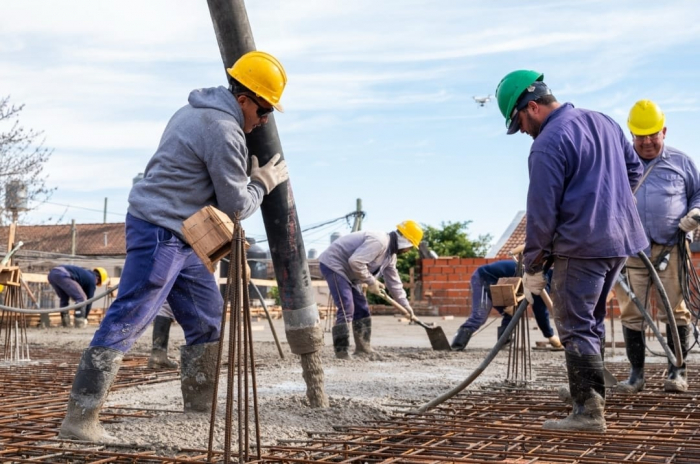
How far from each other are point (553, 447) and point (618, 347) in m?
7.34

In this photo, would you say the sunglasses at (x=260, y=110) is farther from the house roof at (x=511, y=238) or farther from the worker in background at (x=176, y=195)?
the house roof at (x=511, y=238)

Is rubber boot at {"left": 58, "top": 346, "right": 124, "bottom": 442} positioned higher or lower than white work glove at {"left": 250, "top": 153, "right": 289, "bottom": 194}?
lower

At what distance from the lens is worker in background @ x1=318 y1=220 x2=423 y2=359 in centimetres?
860

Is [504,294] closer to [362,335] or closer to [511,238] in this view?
[362,335]

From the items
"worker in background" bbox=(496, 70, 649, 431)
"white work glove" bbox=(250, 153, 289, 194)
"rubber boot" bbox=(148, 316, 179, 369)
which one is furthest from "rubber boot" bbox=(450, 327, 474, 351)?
"white work glove" bbox=(250, 153, 289, 194)

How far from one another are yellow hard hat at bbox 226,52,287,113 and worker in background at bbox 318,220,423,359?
4631mm

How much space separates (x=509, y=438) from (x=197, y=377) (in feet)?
5.47

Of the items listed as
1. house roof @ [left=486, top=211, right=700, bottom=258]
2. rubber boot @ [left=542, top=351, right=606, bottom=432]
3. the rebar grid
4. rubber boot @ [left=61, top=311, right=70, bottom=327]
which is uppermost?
house roof @ [left=486, top=211, right=700, bottom=258]

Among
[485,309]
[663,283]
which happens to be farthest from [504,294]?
[485,309]

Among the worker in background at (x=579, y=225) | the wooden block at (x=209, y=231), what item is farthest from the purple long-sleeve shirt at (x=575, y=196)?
the wooden block at (x=209, y=231)

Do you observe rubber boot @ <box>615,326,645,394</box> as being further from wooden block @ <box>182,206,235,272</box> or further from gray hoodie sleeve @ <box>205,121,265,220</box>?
wooden block @ <box>182,206,235,272</box>

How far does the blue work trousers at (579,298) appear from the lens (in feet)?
13.3

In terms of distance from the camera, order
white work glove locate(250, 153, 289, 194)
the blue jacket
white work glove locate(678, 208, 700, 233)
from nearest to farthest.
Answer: white work glove locate(250, 153, 289, 194) → white work glove locate(678, 208, 700, 233) → the blue jacket

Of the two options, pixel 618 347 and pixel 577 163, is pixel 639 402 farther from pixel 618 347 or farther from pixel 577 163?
pixel 618 347
